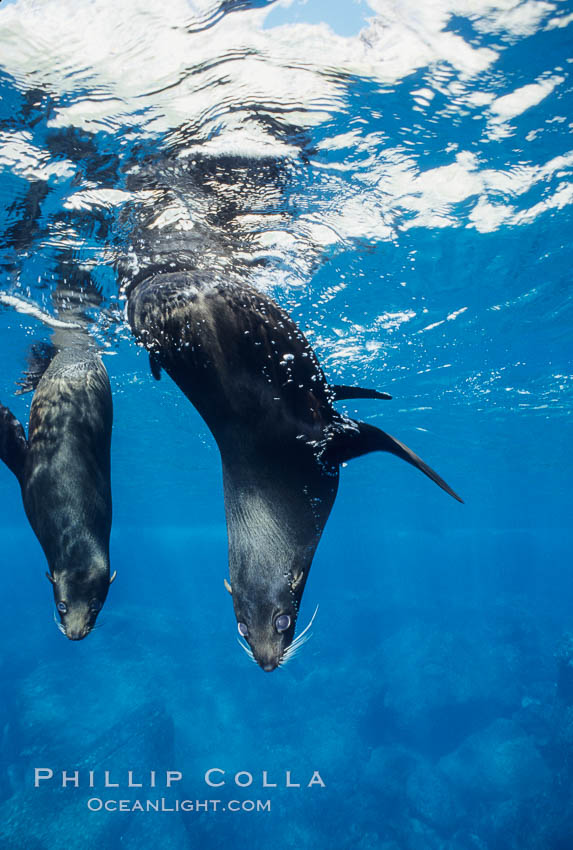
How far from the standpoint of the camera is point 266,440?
7.59 feet

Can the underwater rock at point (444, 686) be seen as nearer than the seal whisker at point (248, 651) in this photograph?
No

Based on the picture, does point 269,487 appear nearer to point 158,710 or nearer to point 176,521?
point 158,710

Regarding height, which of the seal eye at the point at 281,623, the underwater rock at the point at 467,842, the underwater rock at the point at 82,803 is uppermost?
the seal eye at the point at 281,623

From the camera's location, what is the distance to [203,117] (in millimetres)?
4641

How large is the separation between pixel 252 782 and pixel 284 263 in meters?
22.0

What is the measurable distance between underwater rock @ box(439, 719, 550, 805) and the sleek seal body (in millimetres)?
23933

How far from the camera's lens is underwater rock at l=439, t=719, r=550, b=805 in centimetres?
1939

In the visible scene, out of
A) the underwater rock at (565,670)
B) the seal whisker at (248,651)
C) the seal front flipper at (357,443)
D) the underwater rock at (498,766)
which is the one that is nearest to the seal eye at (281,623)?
the seal whisker at (248,651)

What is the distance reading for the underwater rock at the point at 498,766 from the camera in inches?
763

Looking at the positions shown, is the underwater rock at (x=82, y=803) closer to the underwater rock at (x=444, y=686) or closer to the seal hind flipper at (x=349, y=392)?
the underwater rock at (x=444, y=686)

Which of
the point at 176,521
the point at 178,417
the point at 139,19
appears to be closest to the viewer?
the point at 139,19

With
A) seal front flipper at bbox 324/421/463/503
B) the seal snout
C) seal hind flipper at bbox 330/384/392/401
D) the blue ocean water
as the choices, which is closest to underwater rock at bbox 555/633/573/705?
the blue ocean water

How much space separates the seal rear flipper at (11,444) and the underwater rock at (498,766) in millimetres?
24231

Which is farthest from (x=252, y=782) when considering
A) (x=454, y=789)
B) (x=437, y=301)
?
(x=437, y=301)
